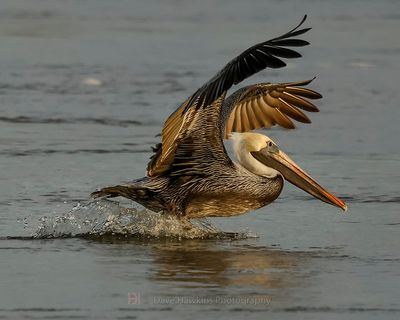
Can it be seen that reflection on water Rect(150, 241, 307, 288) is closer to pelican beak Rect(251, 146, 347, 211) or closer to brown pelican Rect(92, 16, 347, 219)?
brown pelican Rect(92, 16, 347, 219)

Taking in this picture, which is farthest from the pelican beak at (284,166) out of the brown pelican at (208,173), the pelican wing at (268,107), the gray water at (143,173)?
the pelican wing at (268,107)

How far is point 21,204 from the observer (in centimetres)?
848

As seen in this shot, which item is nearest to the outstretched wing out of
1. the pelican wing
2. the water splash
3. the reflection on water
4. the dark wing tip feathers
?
the dark wing tip feathers

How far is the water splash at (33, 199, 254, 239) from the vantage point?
25.2 ft

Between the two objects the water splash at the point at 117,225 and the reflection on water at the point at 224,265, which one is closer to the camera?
the reflection on water at the point at 224,265

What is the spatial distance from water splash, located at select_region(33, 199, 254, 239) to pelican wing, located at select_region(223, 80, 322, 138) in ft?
3.63

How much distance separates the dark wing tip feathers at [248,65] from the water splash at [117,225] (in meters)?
0.89

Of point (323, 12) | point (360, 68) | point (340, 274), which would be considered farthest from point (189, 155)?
point (323, 12)

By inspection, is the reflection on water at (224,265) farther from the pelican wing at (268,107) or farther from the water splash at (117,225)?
the pelican wing at (268,107)

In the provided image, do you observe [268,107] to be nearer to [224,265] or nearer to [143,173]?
[143,173]

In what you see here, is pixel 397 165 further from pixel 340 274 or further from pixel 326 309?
pixel 326 309

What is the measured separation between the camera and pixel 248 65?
7.29m

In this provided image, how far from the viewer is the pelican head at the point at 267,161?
8078mm

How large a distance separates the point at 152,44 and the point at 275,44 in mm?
9855
